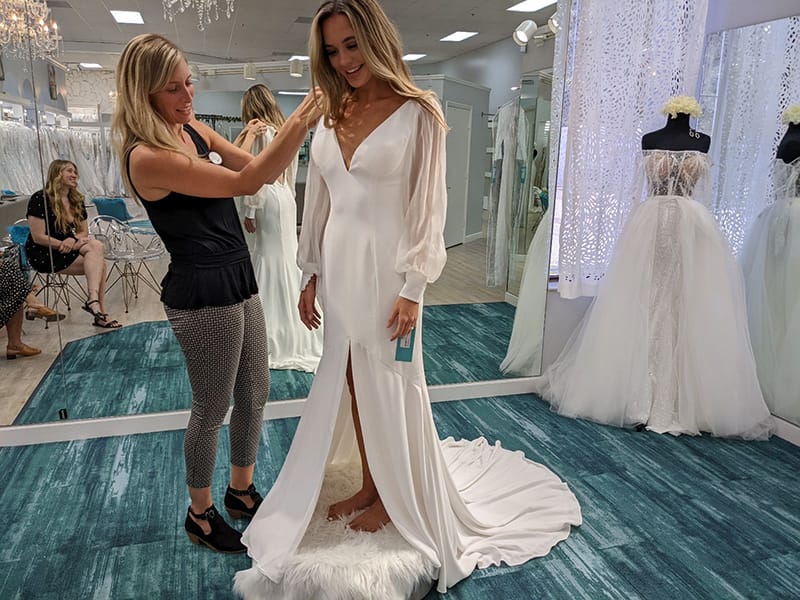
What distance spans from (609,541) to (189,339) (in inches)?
62.1

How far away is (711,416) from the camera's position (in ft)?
10.1

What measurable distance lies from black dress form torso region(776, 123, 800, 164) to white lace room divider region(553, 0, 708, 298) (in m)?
0.52

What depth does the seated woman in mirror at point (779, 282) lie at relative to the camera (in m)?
3.10

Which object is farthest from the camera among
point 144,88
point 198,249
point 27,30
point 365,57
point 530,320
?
point 530,320

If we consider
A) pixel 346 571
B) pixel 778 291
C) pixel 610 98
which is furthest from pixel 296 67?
pixel 778 291

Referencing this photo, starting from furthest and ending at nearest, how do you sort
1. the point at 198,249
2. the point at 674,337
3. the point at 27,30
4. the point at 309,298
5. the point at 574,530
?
1. the point at 674,337
2. the point at 27,30
3. the point at 574,530
4. the point at 309,298
5. the point at 198,249

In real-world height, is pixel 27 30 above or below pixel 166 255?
above

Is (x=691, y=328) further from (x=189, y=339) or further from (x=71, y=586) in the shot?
(x=71, y=586)

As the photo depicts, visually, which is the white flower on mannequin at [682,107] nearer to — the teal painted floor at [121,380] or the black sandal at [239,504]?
the teal painted floor at [121,380]

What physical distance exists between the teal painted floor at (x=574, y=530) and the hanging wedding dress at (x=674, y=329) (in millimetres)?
130

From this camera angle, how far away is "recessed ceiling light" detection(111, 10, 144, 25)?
2562 mm

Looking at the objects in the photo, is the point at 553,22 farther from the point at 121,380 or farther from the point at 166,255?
the point at 121,380

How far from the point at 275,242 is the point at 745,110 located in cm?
261

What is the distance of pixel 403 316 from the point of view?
1714mm
